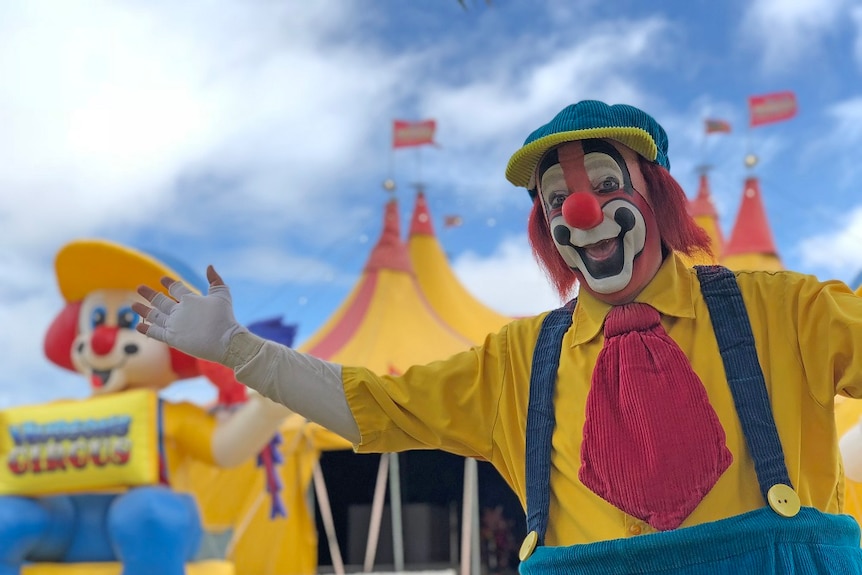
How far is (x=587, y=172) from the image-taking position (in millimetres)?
1616

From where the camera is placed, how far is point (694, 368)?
4.84ft

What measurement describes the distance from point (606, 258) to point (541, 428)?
291mm

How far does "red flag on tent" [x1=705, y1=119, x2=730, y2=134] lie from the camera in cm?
905

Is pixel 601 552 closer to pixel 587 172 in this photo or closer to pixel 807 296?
Answer: pixel 807 296

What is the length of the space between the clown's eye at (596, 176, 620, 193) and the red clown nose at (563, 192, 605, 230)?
2.4 inches

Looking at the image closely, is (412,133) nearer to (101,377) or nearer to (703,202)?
(703,202)

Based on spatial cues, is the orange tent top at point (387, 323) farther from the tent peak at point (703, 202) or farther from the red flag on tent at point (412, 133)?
the tent peak at point (703, 202)

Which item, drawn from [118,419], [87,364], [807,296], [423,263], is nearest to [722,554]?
[807,296]

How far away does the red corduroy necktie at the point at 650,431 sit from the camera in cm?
139

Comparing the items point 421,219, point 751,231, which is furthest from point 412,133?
point 751,231

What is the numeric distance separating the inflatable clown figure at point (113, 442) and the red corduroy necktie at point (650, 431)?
265 centimetres

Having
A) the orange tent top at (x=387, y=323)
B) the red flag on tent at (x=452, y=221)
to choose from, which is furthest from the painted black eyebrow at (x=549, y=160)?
the red flag on tent at (x=452, y=221)

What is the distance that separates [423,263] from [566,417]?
6.19m

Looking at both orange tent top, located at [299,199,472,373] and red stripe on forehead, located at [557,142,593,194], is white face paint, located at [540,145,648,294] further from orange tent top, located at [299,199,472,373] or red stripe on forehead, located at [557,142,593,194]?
orange tent top, located at [299,199,472,373]
